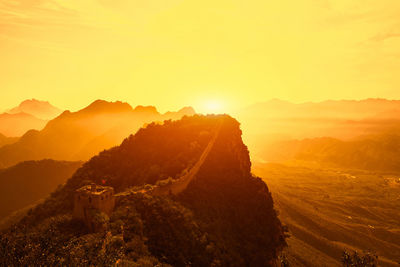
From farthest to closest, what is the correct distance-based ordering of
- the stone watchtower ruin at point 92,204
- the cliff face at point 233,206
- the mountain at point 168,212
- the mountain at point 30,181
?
the mountain at point 30,181, the cliff face at point 233,206, the stone watchtower ruin at point 92,204, the mountain at point 168,212

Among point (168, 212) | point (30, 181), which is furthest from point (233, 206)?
point (30, 181)

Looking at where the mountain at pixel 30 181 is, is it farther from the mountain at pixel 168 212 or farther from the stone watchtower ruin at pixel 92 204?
the stone watchtower ruin at pixel 92 204

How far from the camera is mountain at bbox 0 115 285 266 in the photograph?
4003 cm

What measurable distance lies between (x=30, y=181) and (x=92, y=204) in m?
146

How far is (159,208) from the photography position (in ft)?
173

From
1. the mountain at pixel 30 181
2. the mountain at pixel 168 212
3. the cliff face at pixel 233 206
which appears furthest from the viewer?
the mountain at pixel 30 181

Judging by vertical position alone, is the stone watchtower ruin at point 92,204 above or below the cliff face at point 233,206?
above

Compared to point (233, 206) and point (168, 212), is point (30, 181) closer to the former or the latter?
point (233, 206)

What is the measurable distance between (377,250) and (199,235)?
154155mm

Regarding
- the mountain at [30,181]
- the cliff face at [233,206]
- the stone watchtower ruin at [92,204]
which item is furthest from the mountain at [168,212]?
the mountain at [30,181]

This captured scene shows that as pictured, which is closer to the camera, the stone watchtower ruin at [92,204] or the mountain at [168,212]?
the mountain at [168,212]

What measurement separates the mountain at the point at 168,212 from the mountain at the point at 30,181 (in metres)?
91.6

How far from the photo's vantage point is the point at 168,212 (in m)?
52.7

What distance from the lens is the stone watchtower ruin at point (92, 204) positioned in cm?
4638
